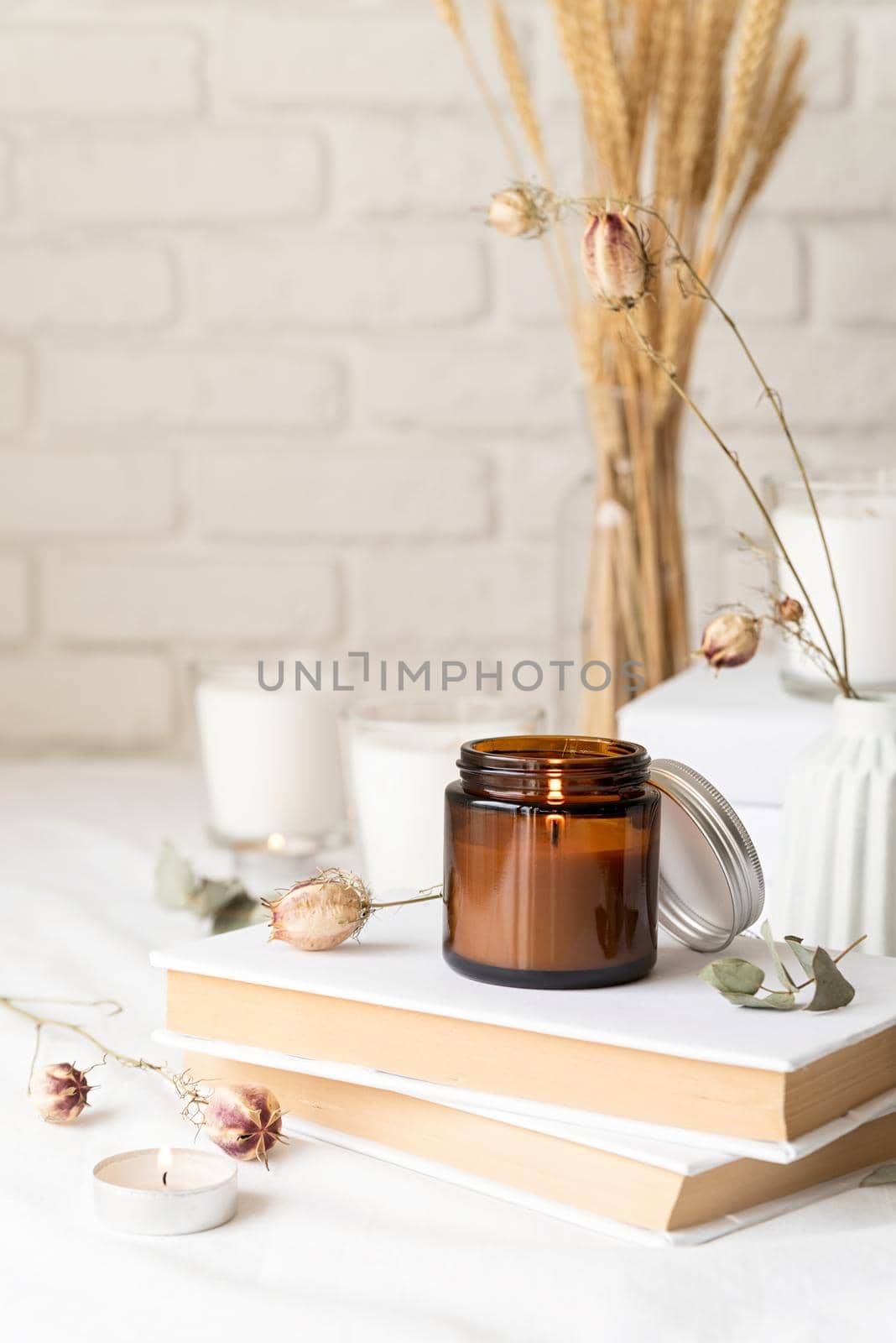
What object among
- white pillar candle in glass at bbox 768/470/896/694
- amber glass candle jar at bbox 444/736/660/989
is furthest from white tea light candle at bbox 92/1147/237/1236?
white pillar candle in glass at bbox 768/470/896/694

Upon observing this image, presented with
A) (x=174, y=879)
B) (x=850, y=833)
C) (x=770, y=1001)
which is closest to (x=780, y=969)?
(x=770, y=1001)

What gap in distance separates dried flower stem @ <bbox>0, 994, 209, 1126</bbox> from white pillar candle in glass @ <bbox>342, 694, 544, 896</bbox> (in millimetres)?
191

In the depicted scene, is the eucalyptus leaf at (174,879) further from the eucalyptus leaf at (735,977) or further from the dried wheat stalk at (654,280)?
the eucalyptus leaf at (735,977)

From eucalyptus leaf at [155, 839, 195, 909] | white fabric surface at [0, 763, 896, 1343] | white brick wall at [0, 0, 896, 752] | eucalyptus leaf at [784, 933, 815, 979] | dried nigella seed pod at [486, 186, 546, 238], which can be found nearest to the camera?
white fabric surface at [0, 763, 896, 1343]

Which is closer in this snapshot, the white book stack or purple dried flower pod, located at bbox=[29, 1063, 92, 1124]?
the white book stack

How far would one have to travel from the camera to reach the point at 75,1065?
2.24ft

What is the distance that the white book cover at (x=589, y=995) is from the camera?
19.5 inches

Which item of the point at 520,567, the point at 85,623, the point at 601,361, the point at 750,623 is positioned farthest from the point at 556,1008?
the point at 85,623

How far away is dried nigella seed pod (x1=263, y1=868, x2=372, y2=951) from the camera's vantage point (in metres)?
0.59

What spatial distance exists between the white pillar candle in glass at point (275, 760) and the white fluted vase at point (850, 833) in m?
0.45

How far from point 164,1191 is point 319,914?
0.12 meters

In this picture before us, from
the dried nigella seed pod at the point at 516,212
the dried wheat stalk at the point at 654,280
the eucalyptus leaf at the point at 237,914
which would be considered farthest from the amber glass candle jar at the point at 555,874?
the dried wheat stalk at the point at 654,280

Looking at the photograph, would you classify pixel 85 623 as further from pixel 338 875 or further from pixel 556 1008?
pixel 556 1008

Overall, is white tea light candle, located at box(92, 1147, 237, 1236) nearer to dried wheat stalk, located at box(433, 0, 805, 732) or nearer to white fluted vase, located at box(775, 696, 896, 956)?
white fluted vase, located at box(775, 696, 896, 956)
